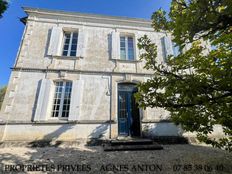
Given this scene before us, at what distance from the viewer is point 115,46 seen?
855 cm

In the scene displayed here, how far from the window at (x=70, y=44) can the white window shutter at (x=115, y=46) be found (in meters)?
2.14

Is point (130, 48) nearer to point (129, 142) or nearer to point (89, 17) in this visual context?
point (89, 17)

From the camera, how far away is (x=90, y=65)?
7.90 m

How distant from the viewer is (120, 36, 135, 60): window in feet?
28.5

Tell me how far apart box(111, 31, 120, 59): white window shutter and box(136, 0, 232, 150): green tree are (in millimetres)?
4515

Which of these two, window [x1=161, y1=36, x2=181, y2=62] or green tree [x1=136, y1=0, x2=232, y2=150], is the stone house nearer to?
window [x1=161, y1=36, x2=181, y2=62]

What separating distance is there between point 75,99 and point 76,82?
88 centimetres

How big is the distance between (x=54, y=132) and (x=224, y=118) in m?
6.13

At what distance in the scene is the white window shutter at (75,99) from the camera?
6.77 metres

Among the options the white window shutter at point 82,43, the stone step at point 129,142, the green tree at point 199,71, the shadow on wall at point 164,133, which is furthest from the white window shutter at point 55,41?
the shadow on wall at point 164,133

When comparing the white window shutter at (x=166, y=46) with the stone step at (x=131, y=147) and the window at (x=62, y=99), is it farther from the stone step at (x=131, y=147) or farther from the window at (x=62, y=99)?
the window at (x=62, y=99)

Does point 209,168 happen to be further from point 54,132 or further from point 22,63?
point 22,63

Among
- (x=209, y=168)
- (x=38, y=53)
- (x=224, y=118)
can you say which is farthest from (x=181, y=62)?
(x=38, y=53)

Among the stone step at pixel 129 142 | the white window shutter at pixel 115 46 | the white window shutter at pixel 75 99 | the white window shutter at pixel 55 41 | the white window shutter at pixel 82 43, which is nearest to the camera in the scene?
the stone step at pixel 129 142
